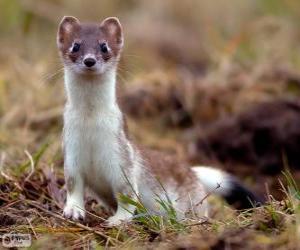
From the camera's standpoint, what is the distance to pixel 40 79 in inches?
371

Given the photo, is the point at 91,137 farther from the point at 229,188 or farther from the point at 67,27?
the point at 229,188

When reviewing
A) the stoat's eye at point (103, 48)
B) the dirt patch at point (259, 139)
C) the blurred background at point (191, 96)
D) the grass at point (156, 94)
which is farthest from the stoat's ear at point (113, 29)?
the dirt patch at point (259, 139)

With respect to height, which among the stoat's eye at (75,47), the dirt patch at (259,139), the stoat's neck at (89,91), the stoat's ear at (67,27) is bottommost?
the dirt patch at (259,139)

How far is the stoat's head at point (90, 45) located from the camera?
5258mm

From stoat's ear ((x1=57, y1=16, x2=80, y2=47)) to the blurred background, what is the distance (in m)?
1.00

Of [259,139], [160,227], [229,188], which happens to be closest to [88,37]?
[160,227]

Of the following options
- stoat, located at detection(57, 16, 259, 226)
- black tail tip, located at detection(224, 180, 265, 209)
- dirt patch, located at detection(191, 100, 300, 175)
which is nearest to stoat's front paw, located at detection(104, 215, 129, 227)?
stoat, located at detection(57, 16, 259, 226)

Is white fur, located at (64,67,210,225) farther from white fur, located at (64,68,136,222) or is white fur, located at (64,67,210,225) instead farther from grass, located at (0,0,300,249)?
grass, located at (0,0,300,249)

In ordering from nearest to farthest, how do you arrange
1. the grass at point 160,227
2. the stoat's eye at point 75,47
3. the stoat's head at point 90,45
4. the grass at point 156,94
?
the grass at point 160,227
the grass at point 156,94
the stoat's head at point 90,45
the stoat's eye at point 75,47

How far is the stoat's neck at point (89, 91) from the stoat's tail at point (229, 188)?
1337 millimetres

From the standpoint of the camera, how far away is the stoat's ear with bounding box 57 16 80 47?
5.54m

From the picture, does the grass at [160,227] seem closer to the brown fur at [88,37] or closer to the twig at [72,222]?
the twig at [72,222]

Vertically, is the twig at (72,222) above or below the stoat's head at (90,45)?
below

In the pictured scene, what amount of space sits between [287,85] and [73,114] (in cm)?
500
